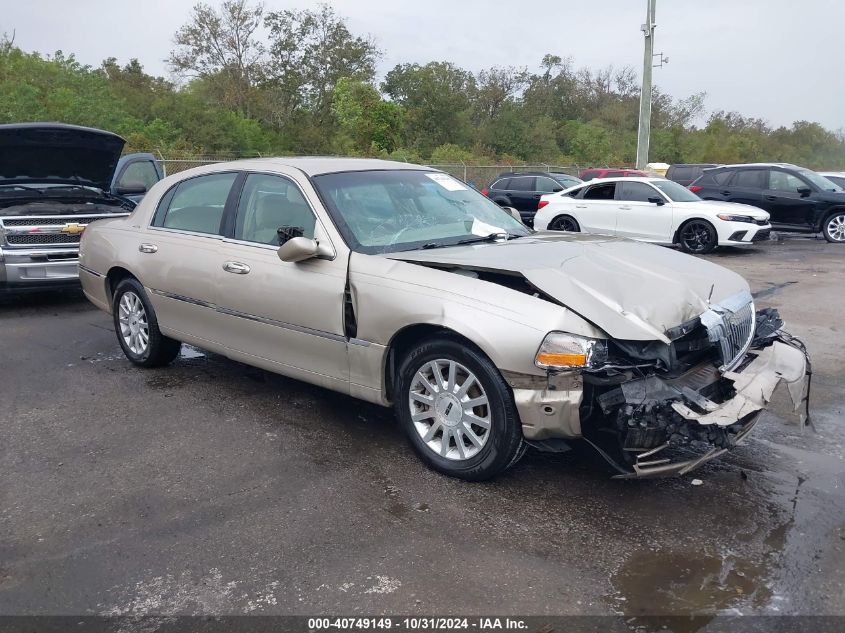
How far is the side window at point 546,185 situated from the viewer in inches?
724

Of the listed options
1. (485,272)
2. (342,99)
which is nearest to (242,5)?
(342,99)

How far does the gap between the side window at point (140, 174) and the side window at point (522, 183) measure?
33.8ft

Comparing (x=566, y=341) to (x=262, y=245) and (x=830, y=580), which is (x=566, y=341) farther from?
(x=262, y=245)

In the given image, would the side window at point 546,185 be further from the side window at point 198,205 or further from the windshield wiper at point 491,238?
the windshield wiper at point 491,238

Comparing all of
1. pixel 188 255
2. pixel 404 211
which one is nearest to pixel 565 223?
pixel 404 211

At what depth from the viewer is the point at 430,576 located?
3072 millimetres

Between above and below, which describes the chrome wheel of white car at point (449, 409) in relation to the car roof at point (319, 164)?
below

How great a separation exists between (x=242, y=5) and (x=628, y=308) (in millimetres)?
45284

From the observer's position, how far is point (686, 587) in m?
2.99

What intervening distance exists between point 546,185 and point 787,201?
550 centimetres

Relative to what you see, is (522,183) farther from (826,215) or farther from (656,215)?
(826,215)

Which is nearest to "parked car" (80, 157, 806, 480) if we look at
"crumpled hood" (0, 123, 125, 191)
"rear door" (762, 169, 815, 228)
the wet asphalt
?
the wet asphalt

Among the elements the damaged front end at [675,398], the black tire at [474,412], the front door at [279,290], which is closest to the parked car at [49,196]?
the front door at [279,290]

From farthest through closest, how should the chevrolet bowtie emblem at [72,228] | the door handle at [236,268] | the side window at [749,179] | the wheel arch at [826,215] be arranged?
the side window at [749,179], the wheel arch at [826,215], the chevrolet bowtie emblem at [72,228], the door handle at [236,268]
